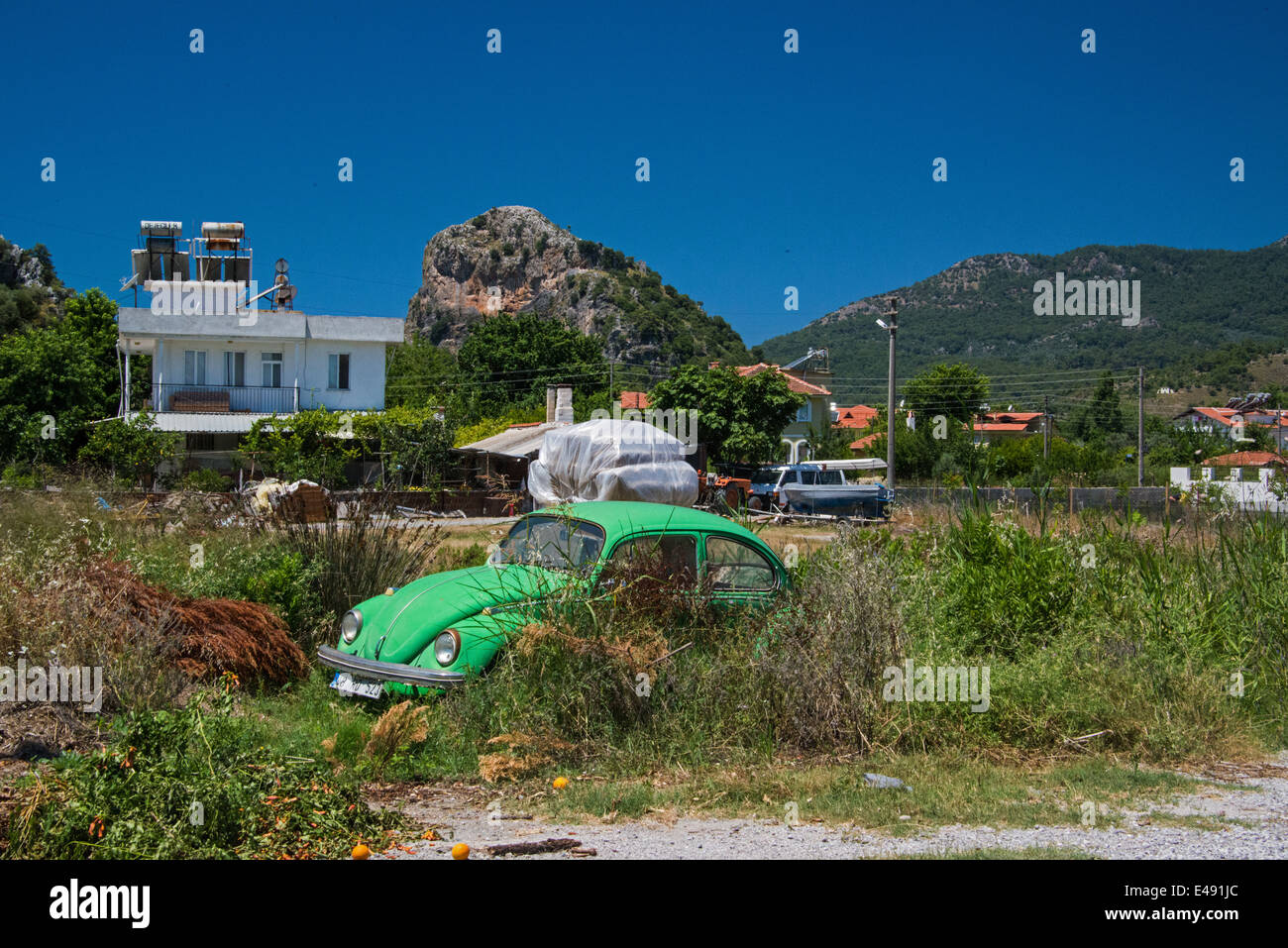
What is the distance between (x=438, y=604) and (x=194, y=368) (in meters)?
34.8

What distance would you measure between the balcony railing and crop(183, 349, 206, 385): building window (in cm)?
54

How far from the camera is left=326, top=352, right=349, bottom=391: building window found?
1529 inches

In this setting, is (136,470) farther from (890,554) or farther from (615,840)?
(615,840)

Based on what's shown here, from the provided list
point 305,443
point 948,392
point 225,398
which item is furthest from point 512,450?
point 948,392

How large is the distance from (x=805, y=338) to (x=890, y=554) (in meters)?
130

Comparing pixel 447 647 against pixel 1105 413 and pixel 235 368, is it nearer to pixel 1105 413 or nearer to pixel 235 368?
pixel 235 368

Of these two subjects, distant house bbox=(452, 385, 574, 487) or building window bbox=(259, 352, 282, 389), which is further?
building window bbox=(259, 352, 282, 389)

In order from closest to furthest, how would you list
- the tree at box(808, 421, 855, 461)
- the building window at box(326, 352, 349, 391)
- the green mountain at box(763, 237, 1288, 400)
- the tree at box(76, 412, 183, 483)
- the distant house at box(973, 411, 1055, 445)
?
the tree at box(76, 412, 183, 483), the building window at box(326, 352, 349, 391), the tree at box(808, 421, 855, 461), the distant house at box(973, 411, 1055, 445), the green mountain at box(763, 237, 1288, 400)

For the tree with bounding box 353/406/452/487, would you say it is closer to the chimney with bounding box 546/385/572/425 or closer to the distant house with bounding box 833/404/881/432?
the chimney with bounding box 546/385/572/425

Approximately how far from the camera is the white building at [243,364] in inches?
1436

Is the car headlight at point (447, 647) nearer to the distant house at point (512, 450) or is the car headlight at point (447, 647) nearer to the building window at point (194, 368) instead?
the distant house at point (512, 450)

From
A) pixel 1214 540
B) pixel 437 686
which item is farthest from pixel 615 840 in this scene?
pixel 1214 540

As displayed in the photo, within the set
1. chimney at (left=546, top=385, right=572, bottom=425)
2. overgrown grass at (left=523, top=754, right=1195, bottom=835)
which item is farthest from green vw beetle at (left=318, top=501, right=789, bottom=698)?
chimney at (left=546, top=385, right=572, bottom=425)
